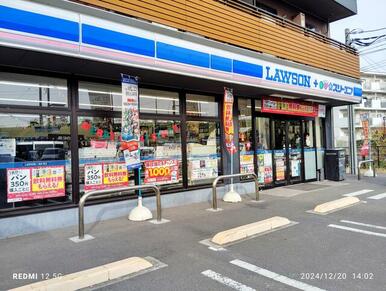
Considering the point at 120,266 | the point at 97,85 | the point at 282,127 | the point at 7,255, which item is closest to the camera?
the point at 120,266

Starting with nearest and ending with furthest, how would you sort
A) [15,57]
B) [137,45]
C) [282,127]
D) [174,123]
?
[15,57] < [137,45] < [174,123] < [282,127]

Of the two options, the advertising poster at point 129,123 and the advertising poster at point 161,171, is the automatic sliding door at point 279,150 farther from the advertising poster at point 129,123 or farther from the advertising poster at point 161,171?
the advertising poster at point 129,123

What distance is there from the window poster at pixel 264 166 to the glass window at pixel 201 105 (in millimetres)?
2340

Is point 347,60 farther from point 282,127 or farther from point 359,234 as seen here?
point 359,234

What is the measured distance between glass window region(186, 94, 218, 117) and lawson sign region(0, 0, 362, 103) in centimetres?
145

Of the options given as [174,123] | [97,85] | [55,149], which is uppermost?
[97,85]

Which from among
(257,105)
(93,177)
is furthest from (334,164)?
(93,177)

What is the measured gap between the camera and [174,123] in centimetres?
869

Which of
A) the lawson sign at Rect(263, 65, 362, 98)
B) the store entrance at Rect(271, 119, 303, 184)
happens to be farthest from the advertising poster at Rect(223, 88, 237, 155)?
the store entrance at Rect(271, 119, 303, 184)

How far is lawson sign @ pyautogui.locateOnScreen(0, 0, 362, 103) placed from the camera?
504cm

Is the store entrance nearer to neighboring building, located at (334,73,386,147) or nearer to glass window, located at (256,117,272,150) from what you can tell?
glass window, located at (256,117,272,150)

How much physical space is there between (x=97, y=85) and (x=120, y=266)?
440 cm

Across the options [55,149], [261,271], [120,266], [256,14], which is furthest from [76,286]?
[256,14]

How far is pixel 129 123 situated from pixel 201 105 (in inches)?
126
